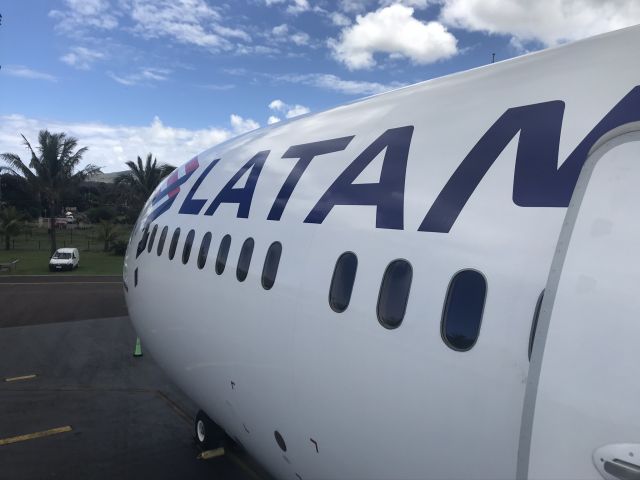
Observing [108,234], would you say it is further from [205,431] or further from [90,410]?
[205,431]

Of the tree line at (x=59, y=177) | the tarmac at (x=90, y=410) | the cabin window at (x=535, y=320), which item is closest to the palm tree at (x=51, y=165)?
the tree line at (x=59, y=177)

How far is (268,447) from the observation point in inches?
225

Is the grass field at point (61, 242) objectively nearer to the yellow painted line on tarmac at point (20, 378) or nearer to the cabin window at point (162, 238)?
the yellow painted line on tarmac at point (20, 378)

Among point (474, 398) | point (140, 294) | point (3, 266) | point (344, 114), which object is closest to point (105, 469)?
point (140, 294)

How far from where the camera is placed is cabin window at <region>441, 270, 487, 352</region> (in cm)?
334

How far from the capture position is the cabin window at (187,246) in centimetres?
757

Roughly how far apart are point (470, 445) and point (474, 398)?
31 cm

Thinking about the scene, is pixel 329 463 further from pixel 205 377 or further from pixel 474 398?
pixel 205 377

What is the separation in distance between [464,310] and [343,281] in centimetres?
126

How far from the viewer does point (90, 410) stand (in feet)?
38.9

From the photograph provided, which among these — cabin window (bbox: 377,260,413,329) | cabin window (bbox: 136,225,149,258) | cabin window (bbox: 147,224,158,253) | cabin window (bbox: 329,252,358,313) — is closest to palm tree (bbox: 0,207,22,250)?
cabin window (bbox: 136,225,149,258)

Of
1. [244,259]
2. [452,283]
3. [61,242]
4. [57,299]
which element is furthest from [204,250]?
[61,242]

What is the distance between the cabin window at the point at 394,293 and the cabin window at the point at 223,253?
2.86 meters

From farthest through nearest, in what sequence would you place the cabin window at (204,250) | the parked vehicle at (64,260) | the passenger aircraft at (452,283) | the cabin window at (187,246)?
1. the parked vehicle at (64,260)
2. the cabin window at (187,246)
3. the cabin window at (204,250)
4. the passenger aircraft at (452,283)
